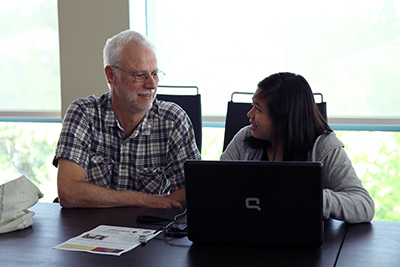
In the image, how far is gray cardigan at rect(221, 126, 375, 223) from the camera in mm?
1292

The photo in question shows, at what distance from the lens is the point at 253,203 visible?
106 centimetres

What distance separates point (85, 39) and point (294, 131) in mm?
1928

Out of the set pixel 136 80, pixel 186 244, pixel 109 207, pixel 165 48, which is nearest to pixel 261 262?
pixel 186 244

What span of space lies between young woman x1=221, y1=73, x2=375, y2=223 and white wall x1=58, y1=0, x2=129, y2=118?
1.56 metres

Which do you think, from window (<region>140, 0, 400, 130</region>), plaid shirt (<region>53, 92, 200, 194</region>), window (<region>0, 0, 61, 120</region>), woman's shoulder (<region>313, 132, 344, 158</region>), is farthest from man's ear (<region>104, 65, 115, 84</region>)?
window (<region>0, 0, 61, 120</region>)

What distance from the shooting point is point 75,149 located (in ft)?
5.89

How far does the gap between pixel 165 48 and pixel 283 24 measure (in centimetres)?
86

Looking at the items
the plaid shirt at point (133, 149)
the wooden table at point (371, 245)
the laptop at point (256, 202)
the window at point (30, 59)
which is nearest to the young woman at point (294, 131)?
the wooden table at point (371, 245)

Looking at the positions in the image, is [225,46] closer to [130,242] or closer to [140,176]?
[140,176]

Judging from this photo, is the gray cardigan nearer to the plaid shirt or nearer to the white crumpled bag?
the plaid shirt

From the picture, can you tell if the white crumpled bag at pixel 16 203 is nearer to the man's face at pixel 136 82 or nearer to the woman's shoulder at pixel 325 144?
the man's face at pixel 136 82

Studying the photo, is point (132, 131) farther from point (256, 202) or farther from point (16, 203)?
point (256, 202)

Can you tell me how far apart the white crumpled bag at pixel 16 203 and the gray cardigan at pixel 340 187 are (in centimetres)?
91

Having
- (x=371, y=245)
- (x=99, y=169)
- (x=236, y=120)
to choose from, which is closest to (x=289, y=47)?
(x=236, y=120)
